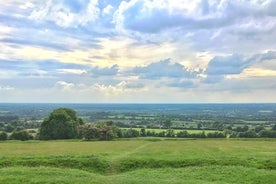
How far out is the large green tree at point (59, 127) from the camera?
68.3m

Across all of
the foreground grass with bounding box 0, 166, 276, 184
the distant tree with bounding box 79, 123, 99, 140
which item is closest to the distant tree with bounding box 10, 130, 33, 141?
the distant tree with bounding box 79, 123, 99, 140

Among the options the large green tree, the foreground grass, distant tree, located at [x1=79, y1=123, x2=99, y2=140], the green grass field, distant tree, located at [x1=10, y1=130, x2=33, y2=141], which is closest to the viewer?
the foreground grass

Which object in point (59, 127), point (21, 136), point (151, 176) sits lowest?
point (21, 136)

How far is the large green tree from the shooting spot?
68.3 metres

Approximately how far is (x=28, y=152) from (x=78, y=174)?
11.5m

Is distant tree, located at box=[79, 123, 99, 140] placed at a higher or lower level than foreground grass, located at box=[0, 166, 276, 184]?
higher

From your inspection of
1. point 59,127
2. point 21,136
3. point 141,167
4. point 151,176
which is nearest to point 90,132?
point 59,127

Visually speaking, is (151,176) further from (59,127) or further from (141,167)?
(59,127)

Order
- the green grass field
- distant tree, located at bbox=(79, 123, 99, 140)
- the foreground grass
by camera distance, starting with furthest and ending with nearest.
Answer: distant tree, located at bbox=(79, 123, 99, 140) < the green grass field < the foreground grass

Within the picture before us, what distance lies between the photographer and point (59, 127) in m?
68.3

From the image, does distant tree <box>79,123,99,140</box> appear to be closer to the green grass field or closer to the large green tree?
the large green tree

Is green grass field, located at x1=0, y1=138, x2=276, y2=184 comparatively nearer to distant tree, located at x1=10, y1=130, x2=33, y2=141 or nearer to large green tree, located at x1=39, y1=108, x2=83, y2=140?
distant tree, located at x1=10, y1=130, x2=33, y2=141

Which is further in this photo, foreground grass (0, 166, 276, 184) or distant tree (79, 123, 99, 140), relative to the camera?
distant tree (79, 123, 99, 140)

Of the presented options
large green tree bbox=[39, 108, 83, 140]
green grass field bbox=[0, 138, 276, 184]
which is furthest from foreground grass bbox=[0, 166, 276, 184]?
large green tree bbox=[39, 108, 83, 140]
